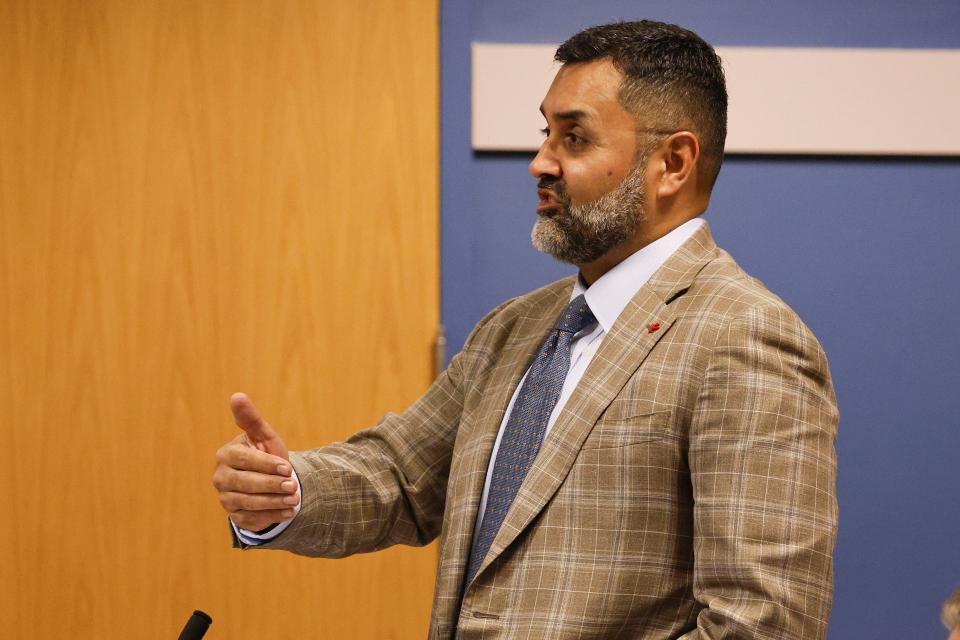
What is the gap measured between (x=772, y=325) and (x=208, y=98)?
155 centimetres

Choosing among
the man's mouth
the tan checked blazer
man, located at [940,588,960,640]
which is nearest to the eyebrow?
the man's mouth

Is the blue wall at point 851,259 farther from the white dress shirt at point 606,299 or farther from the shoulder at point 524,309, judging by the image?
the white dress shirt at point 606,299

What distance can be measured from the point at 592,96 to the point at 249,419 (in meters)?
0.63

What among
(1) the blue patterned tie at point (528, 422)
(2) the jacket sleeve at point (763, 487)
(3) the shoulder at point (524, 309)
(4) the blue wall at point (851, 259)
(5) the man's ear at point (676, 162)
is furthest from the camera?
(4) the blue wall at point (851, 259)

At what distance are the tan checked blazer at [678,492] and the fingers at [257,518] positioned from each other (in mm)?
222

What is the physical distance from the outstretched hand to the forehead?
23.0 inches

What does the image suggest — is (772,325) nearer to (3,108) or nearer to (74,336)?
(74,336)

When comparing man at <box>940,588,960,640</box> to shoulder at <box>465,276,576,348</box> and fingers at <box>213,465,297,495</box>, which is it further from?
fingers at <box>213,465,297,495</box>

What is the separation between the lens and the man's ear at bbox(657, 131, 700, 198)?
56.5 inches

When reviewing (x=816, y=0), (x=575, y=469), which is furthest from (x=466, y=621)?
(x=816, y=0)

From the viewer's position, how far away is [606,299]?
4.61 feet

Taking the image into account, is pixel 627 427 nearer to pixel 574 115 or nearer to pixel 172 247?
pixel 574 115

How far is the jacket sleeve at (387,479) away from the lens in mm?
1484

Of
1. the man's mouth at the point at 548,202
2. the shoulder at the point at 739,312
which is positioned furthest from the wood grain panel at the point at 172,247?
the shoulder at the point at 739,312
